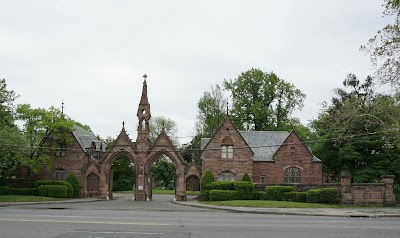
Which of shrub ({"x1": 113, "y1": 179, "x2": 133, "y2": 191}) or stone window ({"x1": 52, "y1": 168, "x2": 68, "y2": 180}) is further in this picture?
shrub ({"x1": 113, "y1": 179, "x2": 133, "y2": 191})

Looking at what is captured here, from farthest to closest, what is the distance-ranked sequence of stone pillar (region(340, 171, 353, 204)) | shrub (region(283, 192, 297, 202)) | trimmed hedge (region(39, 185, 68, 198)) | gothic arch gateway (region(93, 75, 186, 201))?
gothic arch gateway (region(93, 75, 186, 201)) → trimmed hedge (region(39, 185, 68, 198)) → shrub (region(283, 192, 297, 202)) → stone pillar (region(340, 171, 353, 204))

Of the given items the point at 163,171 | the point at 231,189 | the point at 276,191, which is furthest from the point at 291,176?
the point at 163,171

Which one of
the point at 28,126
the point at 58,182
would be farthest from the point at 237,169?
the point at 28,126

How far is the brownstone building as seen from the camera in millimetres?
44938

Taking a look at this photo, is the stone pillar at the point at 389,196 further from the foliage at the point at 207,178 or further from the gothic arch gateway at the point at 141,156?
the gothic arch gateway at the point at 141,156

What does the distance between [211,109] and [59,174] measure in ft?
98.1

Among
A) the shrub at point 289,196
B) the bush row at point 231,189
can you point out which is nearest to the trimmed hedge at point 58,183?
the bush row at point 231,189

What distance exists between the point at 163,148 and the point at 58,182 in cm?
1120

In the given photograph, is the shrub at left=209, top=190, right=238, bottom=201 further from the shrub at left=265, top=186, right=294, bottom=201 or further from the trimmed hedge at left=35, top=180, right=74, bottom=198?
the trimmed hedge at left=35, top=180, right=74, bottom=198

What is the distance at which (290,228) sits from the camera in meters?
15.7

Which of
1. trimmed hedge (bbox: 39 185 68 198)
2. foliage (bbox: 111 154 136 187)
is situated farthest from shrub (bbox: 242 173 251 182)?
foliage (bbox: 111 154 136 187)

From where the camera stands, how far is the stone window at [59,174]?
46.5 metres

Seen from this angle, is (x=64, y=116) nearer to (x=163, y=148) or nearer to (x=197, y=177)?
(x=163, y=148)

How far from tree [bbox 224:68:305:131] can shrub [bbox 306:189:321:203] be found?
3032 cm
